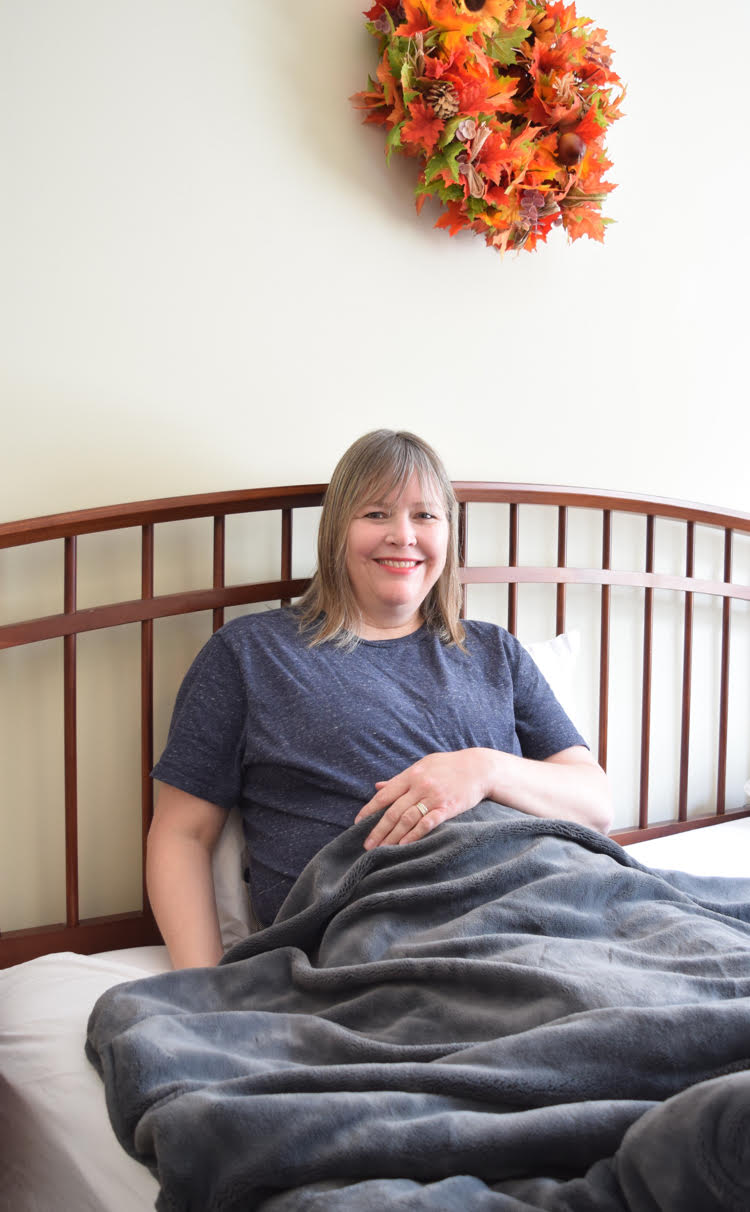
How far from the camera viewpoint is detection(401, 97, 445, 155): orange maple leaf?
1397 mm

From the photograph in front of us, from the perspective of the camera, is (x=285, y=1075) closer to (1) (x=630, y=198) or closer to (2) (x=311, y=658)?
(2) (x=311, y=658)

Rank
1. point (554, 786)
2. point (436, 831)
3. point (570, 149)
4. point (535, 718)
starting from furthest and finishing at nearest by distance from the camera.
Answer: point (570, 149), point (535, 718), point (554, 786), point (436, 831)

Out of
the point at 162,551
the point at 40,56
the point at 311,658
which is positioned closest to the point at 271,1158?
the point at 311,658

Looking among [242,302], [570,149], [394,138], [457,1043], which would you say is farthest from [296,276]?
[457,1043]

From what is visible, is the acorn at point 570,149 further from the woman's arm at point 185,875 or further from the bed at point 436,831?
the woman's arm at point 185,875

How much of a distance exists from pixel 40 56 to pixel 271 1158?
1.26 m

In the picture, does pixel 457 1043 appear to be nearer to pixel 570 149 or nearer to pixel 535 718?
pixel 535 718

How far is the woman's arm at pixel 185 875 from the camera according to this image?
43.1 inches

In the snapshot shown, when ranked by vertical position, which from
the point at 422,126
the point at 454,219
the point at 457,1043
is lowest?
the point at 457,1043

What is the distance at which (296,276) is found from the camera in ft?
4.67

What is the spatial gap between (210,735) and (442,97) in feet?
3.23

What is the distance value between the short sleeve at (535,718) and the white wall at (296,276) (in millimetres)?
435

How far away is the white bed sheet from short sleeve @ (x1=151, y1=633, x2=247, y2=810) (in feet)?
0.71

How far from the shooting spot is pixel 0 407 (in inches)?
47.2
